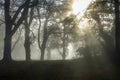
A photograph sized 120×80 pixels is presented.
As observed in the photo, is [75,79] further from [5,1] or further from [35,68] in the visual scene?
[5,1]

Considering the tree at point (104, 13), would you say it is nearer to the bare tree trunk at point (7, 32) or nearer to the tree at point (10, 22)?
the tree at point (10, 22)

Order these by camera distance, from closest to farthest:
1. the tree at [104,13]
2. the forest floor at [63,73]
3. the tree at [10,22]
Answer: the forest floor at [63,73] → the tree at [104,13] → the tree at [10,22]

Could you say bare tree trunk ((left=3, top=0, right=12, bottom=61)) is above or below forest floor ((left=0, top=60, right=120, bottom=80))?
above

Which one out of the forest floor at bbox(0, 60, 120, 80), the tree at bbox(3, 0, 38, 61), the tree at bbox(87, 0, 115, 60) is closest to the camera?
the forest floor at bbox(0, 60, 120, 80)

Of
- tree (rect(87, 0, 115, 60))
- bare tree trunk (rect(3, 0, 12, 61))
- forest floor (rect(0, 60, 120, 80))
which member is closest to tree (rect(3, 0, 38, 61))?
bare tree trunk (rect(3, 0, 12, 61))

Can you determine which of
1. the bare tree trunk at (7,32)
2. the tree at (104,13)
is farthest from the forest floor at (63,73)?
the bare tree trunk at (7,32)

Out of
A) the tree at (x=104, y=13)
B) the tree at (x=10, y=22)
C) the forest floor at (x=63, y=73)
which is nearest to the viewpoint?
the forest floor at (x=63, y=73)

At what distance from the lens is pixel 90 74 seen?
20.1 meters

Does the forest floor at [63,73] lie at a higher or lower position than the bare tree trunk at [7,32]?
lower

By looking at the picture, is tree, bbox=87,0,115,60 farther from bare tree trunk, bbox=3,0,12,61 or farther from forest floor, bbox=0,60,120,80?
bare tree trunk, bbox=3,0,12,61

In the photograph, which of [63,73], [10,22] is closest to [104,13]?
[10,22]

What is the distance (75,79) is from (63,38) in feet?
136

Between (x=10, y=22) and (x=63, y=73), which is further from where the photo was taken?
(x=10, y=22)

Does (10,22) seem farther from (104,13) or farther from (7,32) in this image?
(104,13)
